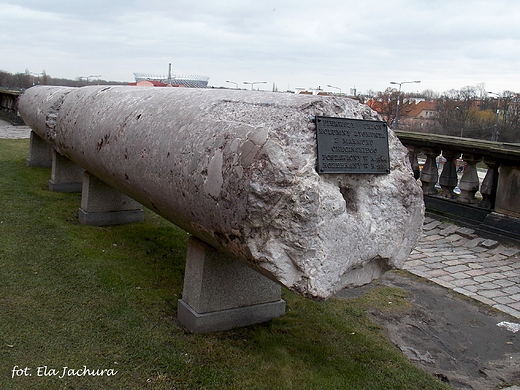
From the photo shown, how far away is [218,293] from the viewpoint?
3.62m

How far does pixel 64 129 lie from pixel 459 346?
4293 mm

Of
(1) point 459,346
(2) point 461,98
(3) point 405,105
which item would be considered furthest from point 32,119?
(3) point 405,105

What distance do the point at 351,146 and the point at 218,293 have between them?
145 centimetres

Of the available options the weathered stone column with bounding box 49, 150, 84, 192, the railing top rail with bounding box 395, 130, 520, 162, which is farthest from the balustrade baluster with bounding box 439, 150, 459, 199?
the weathered stone column with bounding box 49, 150, 84, 192

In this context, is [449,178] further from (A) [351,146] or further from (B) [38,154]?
(B) [38,154]

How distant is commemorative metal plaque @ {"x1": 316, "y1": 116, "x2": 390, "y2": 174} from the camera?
274 centimetres

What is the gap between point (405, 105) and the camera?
37.5 meters

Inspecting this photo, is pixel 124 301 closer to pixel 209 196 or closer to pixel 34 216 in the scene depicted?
pixel 209 196

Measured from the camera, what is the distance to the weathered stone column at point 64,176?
7.59 metres

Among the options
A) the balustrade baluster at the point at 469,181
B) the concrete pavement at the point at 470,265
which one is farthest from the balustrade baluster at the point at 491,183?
the concrete pavement at the point at 470,265

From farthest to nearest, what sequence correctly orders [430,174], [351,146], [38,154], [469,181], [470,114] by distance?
[470,114] → [38,154] → [430,174] → [469,181] → [351,146]

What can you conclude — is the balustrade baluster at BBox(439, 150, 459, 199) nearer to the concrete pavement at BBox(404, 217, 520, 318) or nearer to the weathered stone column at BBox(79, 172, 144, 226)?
the concrete pavement at BBox(404, 217, 520, 318)

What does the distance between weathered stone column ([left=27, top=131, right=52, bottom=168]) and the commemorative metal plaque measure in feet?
26.2

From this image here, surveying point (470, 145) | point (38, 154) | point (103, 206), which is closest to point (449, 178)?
point (470, 145)
